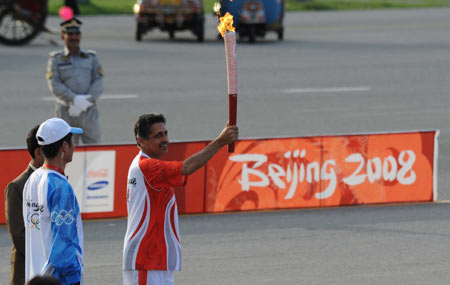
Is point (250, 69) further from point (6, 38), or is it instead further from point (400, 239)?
point (400, 239)

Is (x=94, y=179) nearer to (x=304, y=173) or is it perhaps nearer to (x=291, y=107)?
(x=304, y=173)

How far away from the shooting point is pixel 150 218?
7.00m

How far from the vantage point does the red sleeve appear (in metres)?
6.79

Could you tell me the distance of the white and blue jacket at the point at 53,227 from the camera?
622cm

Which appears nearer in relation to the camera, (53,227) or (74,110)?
(53,227)

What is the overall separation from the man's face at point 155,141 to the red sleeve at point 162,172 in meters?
0.08

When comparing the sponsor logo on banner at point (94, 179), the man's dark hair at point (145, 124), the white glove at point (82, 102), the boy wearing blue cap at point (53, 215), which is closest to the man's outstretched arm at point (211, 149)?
the man's dark hair at point (145, 124)

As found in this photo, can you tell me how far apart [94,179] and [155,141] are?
504cm

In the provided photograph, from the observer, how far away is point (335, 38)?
102 ft

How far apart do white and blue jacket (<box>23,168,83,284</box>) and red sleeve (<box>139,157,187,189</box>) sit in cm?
72

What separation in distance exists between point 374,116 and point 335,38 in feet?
41.1

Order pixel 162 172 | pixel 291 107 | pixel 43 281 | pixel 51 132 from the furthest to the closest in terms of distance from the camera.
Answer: pixel 291 107, pixel 162 172, pixel 51 132, pixel 43 281

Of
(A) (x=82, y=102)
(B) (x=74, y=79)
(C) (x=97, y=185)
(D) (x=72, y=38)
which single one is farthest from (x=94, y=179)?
(D) (x=72, y=38)

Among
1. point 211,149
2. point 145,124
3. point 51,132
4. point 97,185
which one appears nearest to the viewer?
point 51,132
